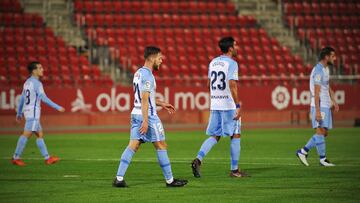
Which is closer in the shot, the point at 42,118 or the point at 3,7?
the point at 42,118

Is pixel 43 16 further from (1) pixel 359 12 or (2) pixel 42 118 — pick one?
(1) pixel 359 12

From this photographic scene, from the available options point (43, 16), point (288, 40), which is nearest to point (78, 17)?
point (43, 16)

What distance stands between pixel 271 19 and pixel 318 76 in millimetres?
24820

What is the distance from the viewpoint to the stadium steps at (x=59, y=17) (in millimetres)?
37219

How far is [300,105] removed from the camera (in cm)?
3553

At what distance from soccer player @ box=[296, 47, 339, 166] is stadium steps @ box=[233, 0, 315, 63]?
22.8 m

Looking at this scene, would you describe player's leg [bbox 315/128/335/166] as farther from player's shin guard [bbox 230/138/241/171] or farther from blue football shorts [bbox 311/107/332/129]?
player's shin guard [bbox 230/138/241/171]

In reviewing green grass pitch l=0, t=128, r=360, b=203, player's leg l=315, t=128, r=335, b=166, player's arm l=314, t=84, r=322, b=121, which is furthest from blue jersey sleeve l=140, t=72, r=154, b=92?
player's leg l=315, t=128, r=335, b=166

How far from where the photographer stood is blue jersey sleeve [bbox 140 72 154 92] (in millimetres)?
13141

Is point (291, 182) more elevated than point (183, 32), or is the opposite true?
point (183, 32)

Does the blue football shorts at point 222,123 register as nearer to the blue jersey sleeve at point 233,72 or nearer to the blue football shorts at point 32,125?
the blue jersey sleeve at point 233,72

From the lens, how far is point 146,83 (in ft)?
43.1

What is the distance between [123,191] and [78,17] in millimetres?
25273

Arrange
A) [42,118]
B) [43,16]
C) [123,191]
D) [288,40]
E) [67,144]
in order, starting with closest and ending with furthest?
1. [123,191]
2. [67,144]
3. [42,118]
4. [43,16]
5. [288,40]
